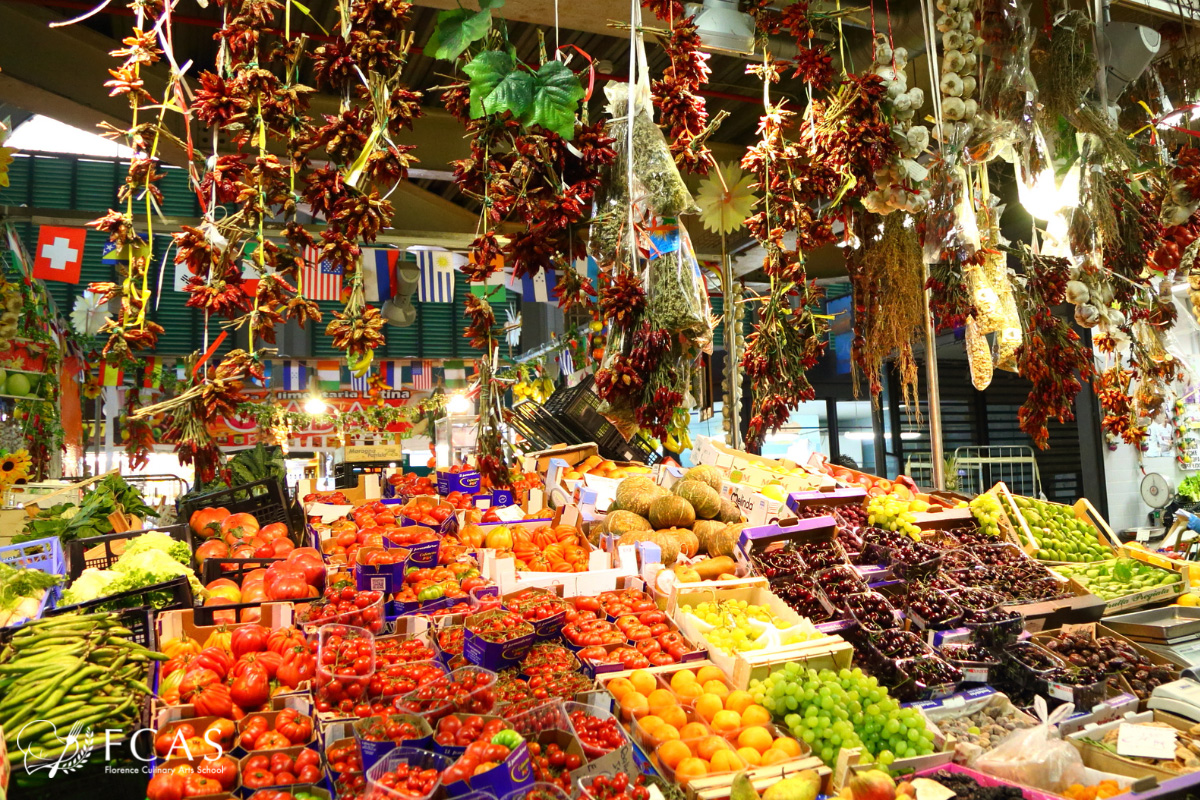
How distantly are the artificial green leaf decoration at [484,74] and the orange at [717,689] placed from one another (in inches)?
85.8

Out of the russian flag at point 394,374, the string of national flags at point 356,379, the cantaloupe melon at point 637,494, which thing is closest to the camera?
the cantaloupe melon at point 637,494

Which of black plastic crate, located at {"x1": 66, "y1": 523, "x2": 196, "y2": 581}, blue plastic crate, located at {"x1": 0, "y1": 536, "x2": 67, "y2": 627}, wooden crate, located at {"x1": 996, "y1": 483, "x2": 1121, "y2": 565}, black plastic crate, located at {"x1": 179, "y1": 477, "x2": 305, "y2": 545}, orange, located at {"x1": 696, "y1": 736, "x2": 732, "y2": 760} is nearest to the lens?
orange, located at {"x1": 696, "y1": 736, "x2": 732, "y2": 760}

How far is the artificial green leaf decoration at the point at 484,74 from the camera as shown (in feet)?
7.92

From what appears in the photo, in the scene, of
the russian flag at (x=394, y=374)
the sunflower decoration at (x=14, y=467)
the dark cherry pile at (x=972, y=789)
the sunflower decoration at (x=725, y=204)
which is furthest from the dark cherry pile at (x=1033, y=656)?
the russian flag at (x=394, y=374)

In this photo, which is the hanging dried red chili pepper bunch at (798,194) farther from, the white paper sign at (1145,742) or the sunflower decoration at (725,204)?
the white paper sign at (1145,742)

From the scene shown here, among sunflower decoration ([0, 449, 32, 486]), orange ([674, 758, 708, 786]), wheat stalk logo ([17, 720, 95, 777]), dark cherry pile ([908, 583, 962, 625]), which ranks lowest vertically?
orange ([674, 758, 708, 786])

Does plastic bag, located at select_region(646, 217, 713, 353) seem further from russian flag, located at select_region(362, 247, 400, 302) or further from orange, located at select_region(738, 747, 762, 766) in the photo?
russian flag, located at select_region(362, 247, 400, 302)

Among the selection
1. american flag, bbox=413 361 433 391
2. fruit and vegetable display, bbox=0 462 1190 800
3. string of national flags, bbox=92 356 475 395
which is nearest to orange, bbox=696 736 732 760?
fruit and vegetable display, bbox=0 462 1190 800

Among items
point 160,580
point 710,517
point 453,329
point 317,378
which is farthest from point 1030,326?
point 317,378

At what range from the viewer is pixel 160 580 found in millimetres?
3135

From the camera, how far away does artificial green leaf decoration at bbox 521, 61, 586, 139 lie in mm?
2467

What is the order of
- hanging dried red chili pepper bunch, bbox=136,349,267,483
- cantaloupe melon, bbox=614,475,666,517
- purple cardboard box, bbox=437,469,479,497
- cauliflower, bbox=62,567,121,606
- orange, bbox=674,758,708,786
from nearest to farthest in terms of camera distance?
hanging dried red chili pepper bunch, bbox=136,349,267,483, orange, bbox=674,758,708,786, cauliflower, bbox=62,567,121,606, cantaloupe melon, bbox=614,475,666,517, purple cardboard box, bbox=437,469,479,497

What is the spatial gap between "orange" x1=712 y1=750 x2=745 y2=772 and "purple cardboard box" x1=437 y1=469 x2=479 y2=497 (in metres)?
3.16

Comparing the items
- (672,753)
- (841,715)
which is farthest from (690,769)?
(841,715)
